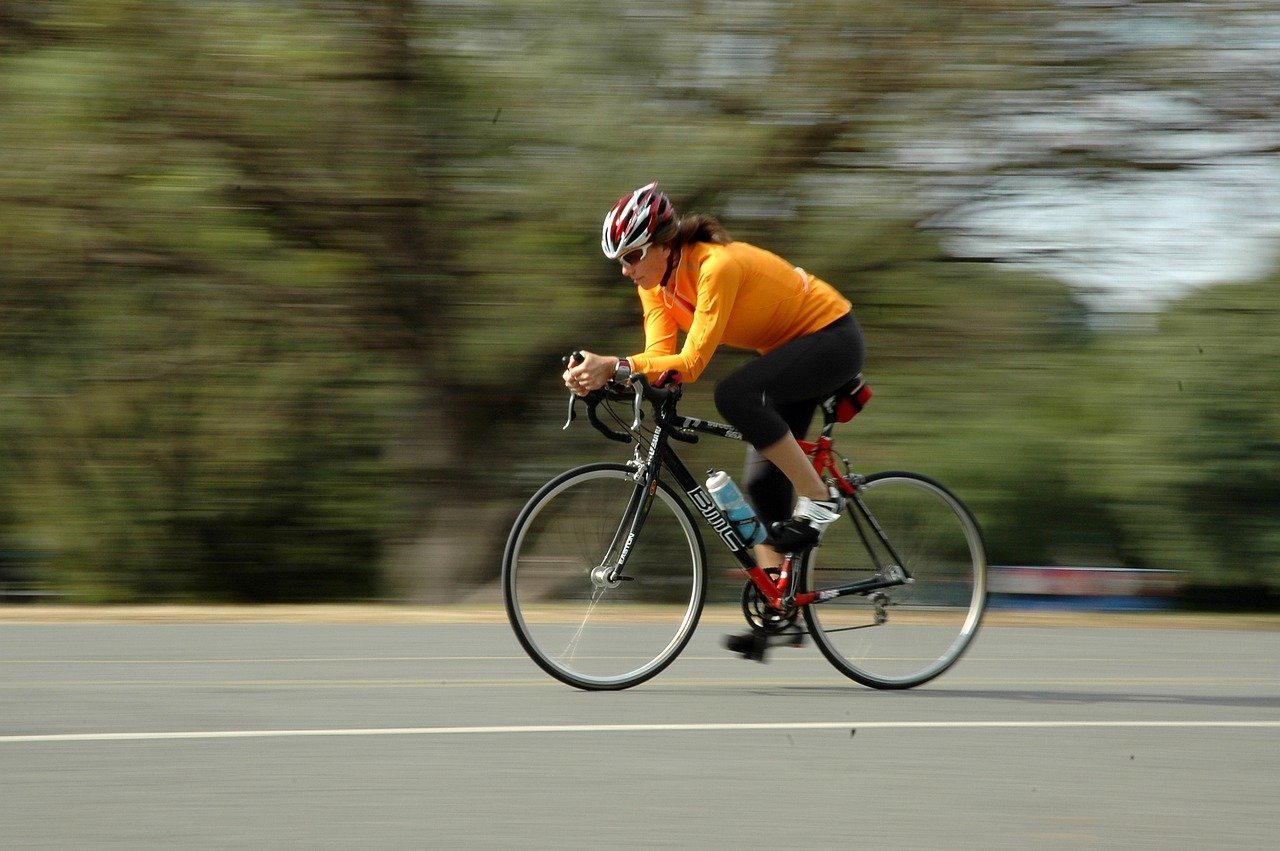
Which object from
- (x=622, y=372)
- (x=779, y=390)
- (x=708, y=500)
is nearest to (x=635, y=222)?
(x=622, y=372)

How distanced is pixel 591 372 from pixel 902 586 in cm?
170

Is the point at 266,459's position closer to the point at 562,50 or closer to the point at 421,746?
the point at 562,50

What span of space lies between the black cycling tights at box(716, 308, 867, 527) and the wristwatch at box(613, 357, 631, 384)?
16.4 inches

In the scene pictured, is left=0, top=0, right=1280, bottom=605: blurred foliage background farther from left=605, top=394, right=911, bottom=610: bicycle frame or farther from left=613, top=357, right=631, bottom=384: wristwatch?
left=613, top=357, right=631, bottom=384: wristwatch

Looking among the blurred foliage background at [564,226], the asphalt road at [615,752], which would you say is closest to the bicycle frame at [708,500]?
the asphalt road at [615,752]

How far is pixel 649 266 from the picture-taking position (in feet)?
19.1

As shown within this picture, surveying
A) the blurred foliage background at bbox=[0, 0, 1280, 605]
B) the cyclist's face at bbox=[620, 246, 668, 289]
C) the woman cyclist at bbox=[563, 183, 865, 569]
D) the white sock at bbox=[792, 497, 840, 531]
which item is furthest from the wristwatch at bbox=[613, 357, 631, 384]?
the blurred foliage background at bbox=[0, 0, 1280, 605]

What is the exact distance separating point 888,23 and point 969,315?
81.3 inches

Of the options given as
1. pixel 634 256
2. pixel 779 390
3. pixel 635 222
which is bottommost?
pixel 779 390

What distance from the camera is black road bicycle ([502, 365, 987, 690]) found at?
234 inches

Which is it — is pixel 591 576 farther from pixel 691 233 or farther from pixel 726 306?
pixel 691 233

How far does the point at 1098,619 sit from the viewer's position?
9.09m

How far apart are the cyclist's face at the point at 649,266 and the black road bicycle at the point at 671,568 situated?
16.1 inches

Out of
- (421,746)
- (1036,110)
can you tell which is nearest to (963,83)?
(1036,110)
